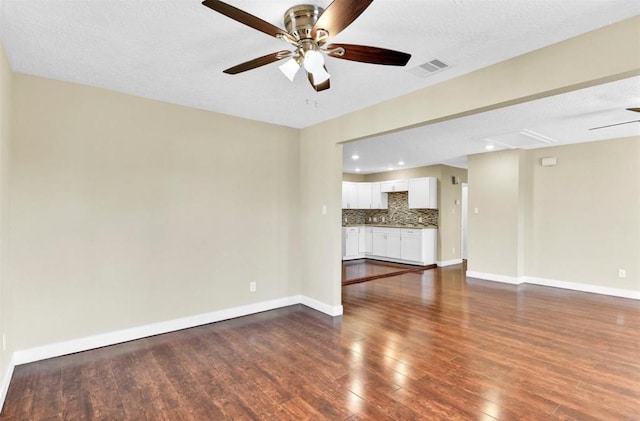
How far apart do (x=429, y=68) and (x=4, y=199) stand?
348 cm

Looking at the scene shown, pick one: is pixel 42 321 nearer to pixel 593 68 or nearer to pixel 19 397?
pixel 19 397

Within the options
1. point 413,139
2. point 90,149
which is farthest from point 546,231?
point 90,149

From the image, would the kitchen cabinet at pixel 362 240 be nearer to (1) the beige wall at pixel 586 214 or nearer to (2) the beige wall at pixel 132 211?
(1) the beige wall at pixel 586 214

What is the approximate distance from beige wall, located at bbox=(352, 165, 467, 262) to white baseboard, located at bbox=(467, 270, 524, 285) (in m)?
1.46

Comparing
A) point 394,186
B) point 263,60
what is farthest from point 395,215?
point 263,60

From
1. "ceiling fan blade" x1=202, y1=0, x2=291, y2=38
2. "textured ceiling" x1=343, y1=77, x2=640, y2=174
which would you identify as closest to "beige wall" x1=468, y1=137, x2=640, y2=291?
"textured ceiling" x1=343, y1=77, x2=640, y2=174

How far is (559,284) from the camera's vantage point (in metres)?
5.71

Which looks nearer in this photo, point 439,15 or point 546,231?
point 439,15

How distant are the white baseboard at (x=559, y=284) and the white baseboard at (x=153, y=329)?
3.70 m

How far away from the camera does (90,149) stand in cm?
313

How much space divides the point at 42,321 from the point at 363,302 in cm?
366

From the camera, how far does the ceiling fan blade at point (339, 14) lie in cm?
151

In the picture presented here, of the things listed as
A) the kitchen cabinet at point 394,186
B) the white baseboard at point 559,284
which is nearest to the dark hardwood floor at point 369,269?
the white baseboard at point 559,284

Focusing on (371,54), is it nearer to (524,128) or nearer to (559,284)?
(524,128)
